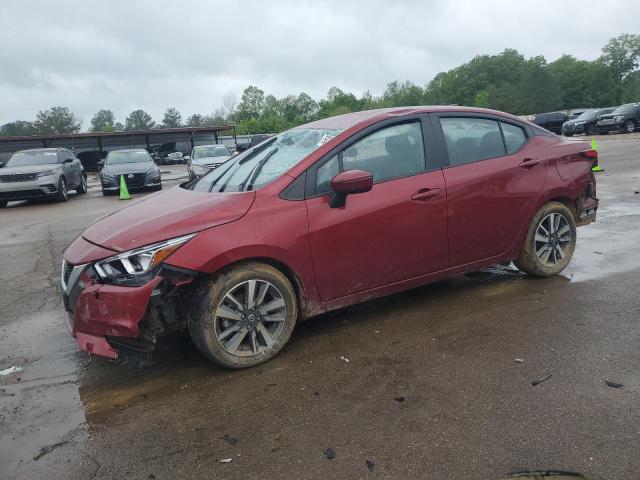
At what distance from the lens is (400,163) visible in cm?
418

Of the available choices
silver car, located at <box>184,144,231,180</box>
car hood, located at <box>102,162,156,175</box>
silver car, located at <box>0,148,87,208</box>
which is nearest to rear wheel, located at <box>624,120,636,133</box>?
silver car, located at <box>184,144,231,180</box>

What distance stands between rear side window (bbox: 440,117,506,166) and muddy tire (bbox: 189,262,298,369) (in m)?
1.87

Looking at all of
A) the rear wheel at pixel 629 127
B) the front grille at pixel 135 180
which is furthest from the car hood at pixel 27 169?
the rear wheel at pixel 629 127

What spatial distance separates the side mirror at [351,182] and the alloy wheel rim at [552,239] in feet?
6.72

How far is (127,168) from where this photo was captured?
54.3 feet

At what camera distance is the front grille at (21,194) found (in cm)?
1431

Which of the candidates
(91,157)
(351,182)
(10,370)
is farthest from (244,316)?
(91,157)

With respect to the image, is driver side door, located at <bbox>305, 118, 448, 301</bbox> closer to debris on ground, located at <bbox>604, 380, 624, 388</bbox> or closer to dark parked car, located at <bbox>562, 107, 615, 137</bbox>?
debris on ground, located at <bbox>604, 380, 624, 388</bbox>

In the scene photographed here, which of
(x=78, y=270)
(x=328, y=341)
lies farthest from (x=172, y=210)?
(x=328, y=341)

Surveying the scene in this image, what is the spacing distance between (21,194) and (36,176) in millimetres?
626

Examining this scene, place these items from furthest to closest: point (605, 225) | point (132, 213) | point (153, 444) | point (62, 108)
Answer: point (62, 108), point (605, 225), point (132, 213), point (153, 444)

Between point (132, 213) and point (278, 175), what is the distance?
115 cm

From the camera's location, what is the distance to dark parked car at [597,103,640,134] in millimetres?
30750

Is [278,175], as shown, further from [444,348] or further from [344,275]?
[444,348]
